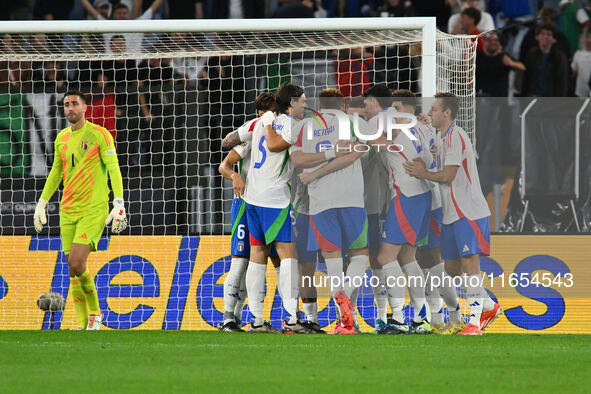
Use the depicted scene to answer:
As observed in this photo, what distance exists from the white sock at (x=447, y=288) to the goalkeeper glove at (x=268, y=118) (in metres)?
1.92

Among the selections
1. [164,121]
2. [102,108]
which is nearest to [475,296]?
[164,121]

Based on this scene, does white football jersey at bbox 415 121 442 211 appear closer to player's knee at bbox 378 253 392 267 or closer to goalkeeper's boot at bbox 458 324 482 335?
player's knee at bbox 378 253 392 267

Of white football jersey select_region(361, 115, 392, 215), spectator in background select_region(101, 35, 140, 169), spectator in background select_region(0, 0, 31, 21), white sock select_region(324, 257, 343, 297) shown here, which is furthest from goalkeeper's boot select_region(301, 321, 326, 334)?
spectator in background select_region(0, 0, 31, 21)

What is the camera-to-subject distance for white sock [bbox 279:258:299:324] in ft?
31.1

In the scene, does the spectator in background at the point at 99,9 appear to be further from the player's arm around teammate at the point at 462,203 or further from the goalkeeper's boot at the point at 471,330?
the goalkeeper's boot at the point at 471,330

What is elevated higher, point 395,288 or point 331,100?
point 331,100

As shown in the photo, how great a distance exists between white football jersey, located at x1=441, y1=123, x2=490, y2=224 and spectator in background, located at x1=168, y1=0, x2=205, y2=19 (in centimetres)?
706

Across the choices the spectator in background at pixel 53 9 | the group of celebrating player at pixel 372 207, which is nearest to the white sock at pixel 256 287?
the group of celebrating player at pixel 372 207

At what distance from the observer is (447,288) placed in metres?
9.54

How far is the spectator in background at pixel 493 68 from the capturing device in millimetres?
14352

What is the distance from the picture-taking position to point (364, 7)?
616 inches

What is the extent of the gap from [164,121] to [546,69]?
517 cm

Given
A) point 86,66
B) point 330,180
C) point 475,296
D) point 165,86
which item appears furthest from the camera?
point 86,66

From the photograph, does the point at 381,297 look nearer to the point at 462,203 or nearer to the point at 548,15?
the point at 462,203
